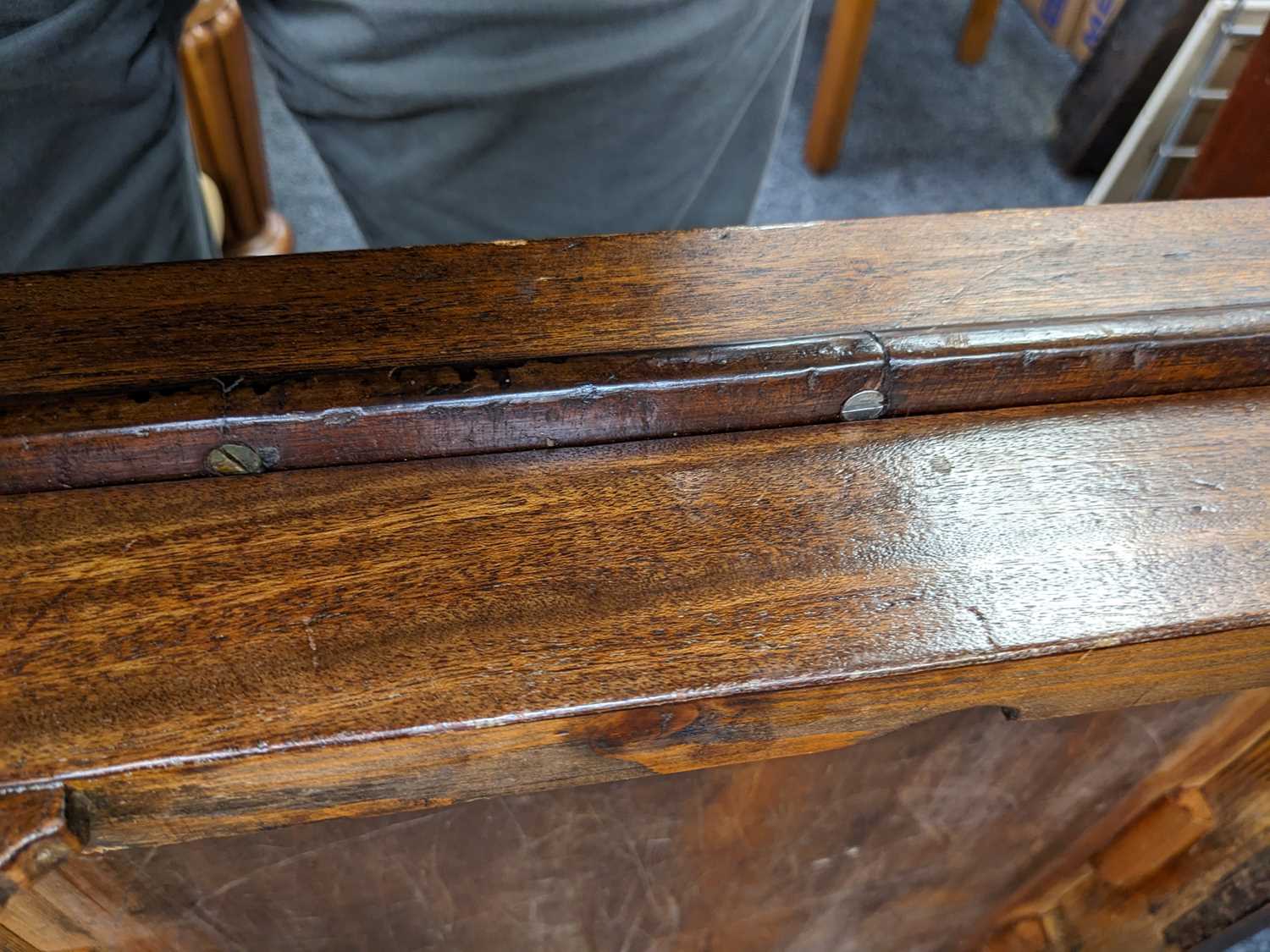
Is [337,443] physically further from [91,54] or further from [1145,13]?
[1145,13]

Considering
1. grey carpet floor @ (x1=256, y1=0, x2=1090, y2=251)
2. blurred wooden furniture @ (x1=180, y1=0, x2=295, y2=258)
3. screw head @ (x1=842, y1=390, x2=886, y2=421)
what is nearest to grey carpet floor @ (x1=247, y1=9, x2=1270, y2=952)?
grey carpet floor @ (x1=256, y1=0, x2=1090, y2=251)

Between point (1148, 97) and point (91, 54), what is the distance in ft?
4.61

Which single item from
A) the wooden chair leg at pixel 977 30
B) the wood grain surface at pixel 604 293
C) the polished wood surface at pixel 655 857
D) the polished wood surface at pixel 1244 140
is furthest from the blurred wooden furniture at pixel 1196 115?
the polished wood surface at pixel 655 857

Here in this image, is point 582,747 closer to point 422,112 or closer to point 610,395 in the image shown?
point 610,395

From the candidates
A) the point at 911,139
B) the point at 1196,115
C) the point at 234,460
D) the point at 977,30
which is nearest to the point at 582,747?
the point at 234,460

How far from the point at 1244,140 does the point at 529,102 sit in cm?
75

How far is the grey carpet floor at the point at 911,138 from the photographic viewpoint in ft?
5.26

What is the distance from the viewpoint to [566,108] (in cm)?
80

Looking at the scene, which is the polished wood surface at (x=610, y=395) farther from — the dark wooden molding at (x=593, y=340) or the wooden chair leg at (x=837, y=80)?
the wooden chair leg at (x=837, y=80)

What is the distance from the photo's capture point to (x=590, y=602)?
0.39 meters

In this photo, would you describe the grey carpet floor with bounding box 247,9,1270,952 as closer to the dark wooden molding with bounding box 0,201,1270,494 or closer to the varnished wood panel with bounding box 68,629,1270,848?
the dark wooden molding with bounding box 0,201,1270,494

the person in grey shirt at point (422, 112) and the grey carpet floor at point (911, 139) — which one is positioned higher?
the person in grey shirt at point (422, 112)

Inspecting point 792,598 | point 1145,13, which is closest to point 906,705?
point 792,598

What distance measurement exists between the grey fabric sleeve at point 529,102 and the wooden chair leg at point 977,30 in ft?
3.34
